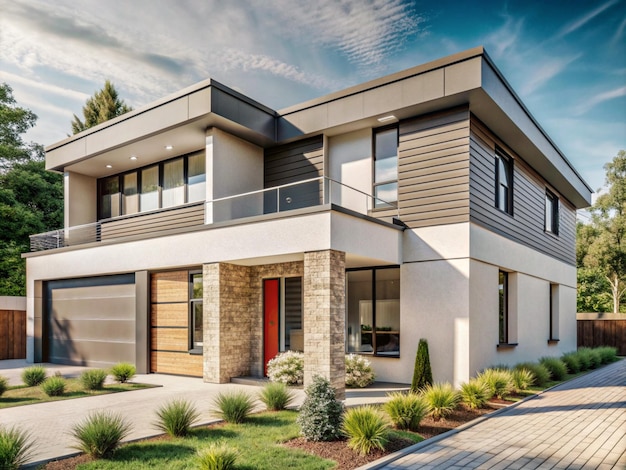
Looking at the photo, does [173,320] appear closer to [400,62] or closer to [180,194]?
[180,194]

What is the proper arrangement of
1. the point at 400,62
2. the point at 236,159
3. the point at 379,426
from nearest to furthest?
the point at 379,426 < the point at 400,62 < the point at 236,159

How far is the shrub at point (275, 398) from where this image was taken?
Answer: 920 cm

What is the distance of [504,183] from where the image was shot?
14.8 meters

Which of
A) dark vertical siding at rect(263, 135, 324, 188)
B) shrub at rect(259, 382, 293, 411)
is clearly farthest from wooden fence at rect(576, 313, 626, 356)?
shrub at rect(259, 382, 293, 411)

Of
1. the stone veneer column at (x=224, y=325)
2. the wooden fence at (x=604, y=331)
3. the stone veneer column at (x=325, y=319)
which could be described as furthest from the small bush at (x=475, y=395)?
the wooden fence at (x=604, y=331)

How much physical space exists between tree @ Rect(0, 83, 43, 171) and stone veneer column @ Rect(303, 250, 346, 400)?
23.8 meters

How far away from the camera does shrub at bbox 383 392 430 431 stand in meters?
7.77

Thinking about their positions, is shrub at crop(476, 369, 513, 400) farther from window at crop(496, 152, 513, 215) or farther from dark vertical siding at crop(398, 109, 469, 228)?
window at crop(496, 152, 513, 215)

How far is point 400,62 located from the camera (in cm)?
1238

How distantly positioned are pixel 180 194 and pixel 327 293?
7.64 m

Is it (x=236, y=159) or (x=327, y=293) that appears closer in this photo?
(x=327, y=293)

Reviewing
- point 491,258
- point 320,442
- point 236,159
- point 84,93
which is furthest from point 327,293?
point 84,93

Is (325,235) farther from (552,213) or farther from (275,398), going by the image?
(552,213)

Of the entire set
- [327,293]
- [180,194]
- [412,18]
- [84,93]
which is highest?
[84,93]
